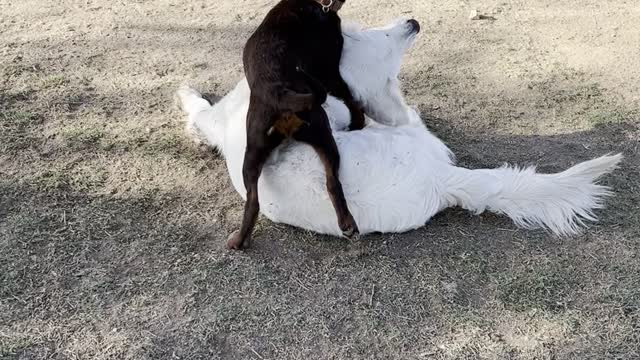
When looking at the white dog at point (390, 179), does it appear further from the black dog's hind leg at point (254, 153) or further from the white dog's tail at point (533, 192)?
the black dog's hind leg at point (254, 153)

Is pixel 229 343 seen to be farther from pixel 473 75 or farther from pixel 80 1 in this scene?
pixel 80 1

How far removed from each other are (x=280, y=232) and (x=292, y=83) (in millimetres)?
868

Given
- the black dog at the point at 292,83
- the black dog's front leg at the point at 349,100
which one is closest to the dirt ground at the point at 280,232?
the black dog at the point at 292,83

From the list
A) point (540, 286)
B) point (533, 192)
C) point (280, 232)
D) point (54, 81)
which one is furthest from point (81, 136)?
point (540, 286)

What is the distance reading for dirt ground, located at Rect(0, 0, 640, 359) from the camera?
2.89m

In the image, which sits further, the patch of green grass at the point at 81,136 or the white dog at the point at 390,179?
the patch of green grass at the point at 81,136

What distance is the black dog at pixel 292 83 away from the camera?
9.59 feet

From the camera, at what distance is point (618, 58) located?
4879 mm

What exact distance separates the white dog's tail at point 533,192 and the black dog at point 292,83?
2.10 feet

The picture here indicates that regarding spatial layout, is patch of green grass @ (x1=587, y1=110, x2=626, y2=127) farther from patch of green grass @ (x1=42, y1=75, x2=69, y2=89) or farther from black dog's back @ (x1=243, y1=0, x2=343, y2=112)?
patch of green grass @ (x1=42, y1=75, x2=69, y2=89)

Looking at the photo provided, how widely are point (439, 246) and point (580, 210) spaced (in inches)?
29.2

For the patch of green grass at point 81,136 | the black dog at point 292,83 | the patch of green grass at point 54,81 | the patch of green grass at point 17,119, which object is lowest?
the patch of green grass at point 17,119

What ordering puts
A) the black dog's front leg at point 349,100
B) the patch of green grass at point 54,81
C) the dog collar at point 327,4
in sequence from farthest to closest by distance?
the patch of green grass at point 54,81
the black dog's front leg at point 349,100
the dog collar at point 327,4

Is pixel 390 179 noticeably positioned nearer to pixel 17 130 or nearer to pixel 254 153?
pixel 254 153
